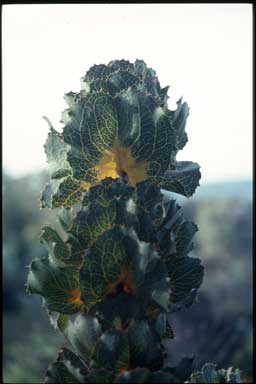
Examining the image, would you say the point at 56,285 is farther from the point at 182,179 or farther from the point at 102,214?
the point at 182,179

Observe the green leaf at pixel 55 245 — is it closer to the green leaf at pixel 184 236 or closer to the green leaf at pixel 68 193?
the green leaf at pixel 68 193

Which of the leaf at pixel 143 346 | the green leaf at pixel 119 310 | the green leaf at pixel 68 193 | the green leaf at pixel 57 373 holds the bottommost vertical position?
the green leaf at pixel 57 373

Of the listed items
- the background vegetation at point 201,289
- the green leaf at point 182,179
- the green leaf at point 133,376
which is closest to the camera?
the green leaf at point 133,376

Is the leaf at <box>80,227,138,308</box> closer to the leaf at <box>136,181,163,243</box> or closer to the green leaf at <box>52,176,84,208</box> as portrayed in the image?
the leaf at <box>136,181,163,243</box>

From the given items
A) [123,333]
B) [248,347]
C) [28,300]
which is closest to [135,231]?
[123,333]

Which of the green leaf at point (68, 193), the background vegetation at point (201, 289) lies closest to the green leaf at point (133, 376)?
the green leaf at point (68, 193)

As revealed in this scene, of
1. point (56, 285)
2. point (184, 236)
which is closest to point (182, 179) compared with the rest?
point (184, 236)

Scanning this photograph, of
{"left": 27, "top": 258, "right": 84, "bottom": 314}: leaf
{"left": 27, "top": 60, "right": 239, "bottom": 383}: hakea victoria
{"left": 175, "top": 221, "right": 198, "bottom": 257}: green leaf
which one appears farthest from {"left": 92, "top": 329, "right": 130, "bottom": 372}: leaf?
{"left": 175, "top": 221, "right": 198, "bottom": 257}: green leaf

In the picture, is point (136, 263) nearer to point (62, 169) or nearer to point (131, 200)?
point (131, 200)
